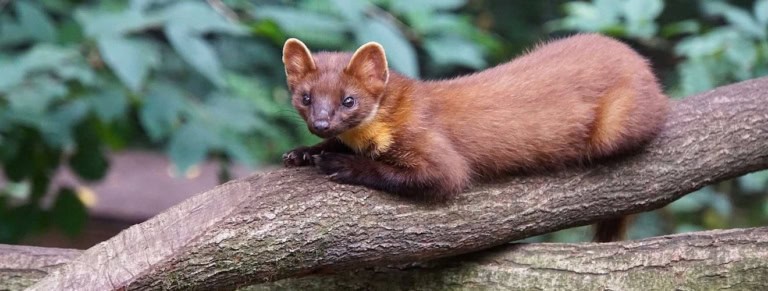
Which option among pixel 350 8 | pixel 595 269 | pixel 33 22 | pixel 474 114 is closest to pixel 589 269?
pixel 595 269

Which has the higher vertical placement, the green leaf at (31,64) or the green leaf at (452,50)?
the green leaf at (452,50)

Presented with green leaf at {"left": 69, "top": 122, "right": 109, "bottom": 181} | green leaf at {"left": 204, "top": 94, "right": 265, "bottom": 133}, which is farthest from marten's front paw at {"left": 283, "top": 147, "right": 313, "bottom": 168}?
green leaf at {"left": 69, "top": 122, "right": 109, "bottom": 181}

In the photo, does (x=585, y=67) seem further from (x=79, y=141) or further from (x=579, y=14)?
(x=79, y=141)

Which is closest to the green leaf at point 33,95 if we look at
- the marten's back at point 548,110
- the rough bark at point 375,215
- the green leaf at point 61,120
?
the green leaf at point 61,120

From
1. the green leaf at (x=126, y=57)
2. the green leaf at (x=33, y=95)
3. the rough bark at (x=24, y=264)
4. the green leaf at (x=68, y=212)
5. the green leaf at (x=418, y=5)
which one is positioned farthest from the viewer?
the green leaf at (x=68, y=212)

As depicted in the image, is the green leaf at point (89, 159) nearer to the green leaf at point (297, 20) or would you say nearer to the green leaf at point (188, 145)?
the green leaf at point (188, 145)

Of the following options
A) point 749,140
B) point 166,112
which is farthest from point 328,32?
point 749,140

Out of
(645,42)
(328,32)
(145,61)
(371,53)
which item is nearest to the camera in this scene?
(371,53)

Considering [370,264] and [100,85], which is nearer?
[370,264]
